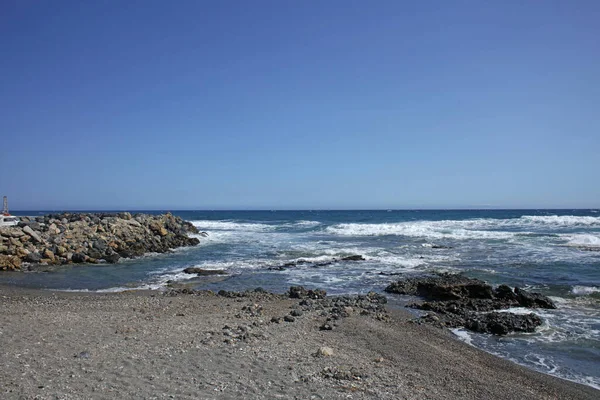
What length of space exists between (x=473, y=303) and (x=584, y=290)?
164 inches

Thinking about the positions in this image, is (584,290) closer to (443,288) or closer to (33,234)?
(443,288)

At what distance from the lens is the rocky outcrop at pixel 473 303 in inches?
365

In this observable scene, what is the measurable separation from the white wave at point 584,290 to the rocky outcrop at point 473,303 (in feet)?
5.97

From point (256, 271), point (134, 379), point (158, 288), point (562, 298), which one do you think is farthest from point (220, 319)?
point (562, 298)

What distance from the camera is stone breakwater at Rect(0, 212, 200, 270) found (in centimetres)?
1844

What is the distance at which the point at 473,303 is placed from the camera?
11.2m

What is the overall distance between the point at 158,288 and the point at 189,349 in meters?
7.64

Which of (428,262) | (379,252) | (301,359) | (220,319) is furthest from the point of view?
(379,252)

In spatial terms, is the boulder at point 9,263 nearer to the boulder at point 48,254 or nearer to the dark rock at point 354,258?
the boulder at point 48,254

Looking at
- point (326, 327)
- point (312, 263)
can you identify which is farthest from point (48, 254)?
point (326, 327)

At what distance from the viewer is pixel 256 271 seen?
680 inches

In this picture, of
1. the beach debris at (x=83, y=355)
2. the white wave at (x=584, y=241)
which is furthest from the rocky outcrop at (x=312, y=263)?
the white wave at (x=584, y=241)

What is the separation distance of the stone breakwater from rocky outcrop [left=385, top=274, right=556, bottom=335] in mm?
14245

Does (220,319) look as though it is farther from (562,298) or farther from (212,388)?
(562,298)
